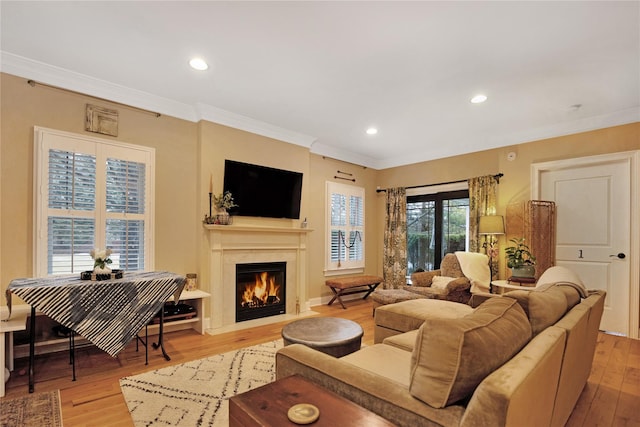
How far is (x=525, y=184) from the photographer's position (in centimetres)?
459

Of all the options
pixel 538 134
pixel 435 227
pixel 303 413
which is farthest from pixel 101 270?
pixel 538 134

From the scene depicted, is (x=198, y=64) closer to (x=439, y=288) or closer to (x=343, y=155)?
(x=343, y=155)

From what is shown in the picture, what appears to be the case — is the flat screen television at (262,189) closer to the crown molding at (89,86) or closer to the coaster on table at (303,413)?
the crown molding at (89,86)

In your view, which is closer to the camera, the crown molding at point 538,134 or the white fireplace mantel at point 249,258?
the crown molding at point 538,134

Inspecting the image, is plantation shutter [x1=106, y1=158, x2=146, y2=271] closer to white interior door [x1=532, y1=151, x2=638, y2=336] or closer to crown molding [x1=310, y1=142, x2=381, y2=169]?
crown molding [x1=310, y1=142, x2=381, y2=169]

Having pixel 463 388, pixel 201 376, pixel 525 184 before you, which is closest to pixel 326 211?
pixel 525 184

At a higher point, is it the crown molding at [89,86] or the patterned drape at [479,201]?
the crown molding at [89,86]

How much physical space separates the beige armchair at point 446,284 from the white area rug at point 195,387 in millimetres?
2283

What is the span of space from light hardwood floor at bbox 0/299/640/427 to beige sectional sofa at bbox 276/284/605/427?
3.16 feet

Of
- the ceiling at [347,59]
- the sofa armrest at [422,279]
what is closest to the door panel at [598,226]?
the ceiling at [347,59]

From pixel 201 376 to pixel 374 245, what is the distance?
4.44 metres

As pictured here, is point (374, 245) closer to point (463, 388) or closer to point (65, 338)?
point (65, 338)

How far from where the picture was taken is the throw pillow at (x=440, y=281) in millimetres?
4514

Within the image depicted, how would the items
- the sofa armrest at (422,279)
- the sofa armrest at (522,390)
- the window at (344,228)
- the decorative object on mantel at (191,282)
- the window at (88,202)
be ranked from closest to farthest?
the sofa armrest at (522,390) → the window at (88,202) → the decorative object on mantel at (191,282) → the sofa armrest at (422,279) → the window at (344,228)
